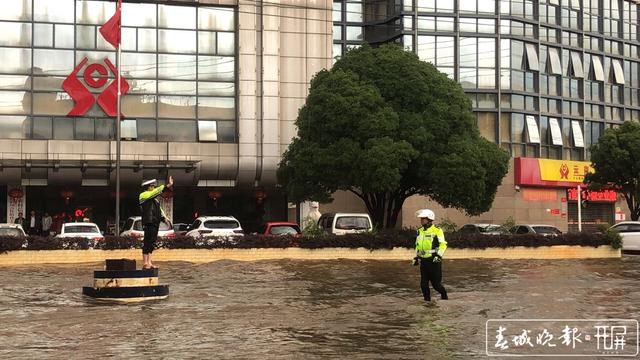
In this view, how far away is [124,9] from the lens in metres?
39.2

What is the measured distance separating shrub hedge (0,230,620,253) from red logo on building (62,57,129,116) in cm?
1519

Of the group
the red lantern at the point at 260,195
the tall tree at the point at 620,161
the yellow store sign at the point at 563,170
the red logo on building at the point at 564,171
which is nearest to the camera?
the tall tree at the point at 620,161

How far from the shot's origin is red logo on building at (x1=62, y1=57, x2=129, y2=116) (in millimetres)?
38125

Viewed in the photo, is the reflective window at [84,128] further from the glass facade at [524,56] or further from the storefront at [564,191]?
the storefront at [564,191]

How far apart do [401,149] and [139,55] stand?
16.7 meters

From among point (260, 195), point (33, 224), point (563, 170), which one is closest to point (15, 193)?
point (33, 224)

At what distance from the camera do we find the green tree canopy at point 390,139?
95.4 feet

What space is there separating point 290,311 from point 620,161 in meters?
32.1

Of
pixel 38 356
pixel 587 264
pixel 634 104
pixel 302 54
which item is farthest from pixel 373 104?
pixel 634 104

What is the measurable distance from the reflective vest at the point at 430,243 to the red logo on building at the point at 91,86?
26.9 metres

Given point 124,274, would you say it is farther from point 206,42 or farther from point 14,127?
point 206,42

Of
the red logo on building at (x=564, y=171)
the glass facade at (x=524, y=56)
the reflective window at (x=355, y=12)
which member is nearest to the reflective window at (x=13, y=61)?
the glass facade at (x=524, y=56)

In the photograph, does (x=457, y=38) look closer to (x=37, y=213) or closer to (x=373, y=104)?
(x=373, y=104)

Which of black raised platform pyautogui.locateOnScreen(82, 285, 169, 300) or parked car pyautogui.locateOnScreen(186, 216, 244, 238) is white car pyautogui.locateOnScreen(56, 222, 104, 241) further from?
black raised platform pyautogui.locateOnScreen(82, 285, 169, 300)
